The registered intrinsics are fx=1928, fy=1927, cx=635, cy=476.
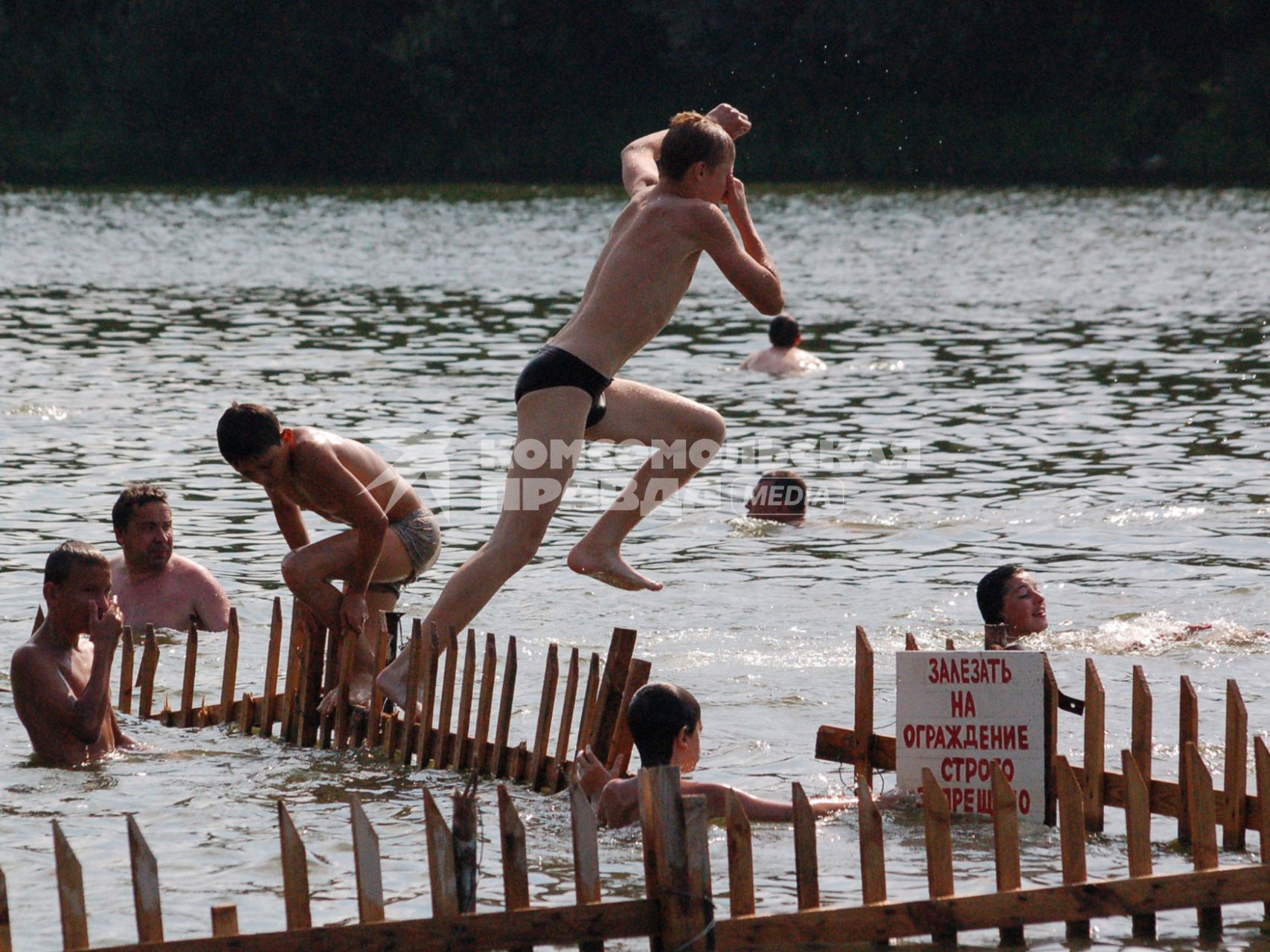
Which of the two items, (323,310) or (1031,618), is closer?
(1031,618)

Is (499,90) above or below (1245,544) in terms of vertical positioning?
above

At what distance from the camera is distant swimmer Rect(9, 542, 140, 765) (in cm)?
832

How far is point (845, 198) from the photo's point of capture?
5494 centimetres

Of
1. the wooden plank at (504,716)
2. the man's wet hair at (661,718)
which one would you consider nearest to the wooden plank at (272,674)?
the wooden plank at (504,716)

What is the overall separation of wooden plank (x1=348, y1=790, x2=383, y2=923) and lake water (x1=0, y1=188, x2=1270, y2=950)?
1411mm

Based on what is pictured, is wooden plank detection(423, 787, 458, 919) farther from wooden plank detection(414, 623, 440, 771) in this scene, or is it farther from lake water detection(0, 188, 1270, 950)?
wooden plank detection(414, 623, 440, 771)

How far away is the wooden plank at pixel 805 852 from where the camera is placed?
19.0 ft

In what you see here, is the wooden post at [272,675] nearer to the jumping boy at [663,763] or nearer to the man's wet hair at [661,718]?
the jumping boy at [663,763]

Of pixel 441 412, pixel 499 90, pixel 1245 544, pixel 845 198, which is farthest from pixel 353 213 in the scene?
pixel 1245 544

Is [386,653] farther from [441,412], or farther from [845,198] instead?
[845,198]

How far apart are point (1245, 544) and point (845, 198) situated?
41.5 m

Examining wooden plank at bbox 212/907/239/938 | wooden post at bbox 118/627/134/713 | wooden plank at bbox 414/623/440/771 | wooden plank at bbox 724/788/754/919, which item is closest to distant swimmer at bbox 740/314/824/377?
wooden post at bbox 118/627/134/713

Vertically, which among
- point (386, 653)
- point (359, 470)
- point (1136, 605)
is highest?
point (359, 470)

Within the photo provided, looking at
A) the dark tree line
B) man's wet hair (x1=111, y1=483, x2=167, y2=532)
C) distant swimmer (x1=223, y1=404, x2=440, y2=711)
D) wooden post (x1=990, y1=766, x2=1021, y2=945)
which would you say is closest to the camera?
wooden post (x1=990, y1=766, x2=1021, y2=945)
